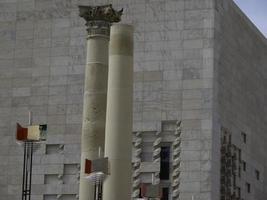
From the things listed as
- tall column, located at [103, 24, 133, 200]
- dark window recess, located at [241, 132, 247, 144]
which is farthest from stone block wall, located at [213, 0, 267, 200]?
tall column, located at [103, 24, 133, 200]

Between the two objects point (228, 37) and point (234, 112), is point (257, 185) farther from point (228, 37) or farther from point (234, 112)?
point (228, 37)

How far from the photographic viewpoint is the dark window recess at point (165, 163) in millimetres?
80188

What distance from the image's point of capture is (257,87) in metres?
94.2

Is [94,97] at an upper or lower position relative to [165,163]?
upper

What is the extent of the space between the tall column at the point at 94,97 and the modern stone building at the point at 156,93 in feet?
76.8

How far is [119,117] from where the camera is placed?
166 feet

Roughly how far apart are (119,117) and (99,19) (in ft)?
33.6

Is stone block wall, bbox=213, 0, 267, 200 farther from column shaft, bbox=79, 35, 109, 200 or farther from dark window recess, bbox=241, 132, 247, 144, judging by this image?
column shaft, bbox=79, 35, 109, 200

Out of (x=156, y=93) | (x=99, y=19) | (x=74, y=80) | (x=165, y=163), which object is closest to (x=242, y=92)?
(x=156, y=93)

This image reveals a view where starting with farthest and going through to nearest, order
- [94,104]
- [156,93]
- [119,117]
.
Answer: [156,93] → [94,104] → [119,117]

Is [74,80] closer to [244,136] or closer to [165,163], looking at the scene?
[165,163]

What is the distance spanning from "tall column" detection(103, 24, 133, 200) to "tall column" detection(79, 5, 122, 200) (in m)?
5.26

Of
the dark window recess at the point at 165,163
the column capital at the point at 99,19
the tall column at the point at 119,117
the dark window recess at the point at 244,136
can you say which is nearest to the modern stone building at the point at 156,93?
the dark window recess at the point at 165,163

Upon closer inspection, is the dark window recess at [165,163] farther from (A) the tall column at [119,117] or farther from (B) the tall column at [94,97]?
(A) the tall column at [119,117]
